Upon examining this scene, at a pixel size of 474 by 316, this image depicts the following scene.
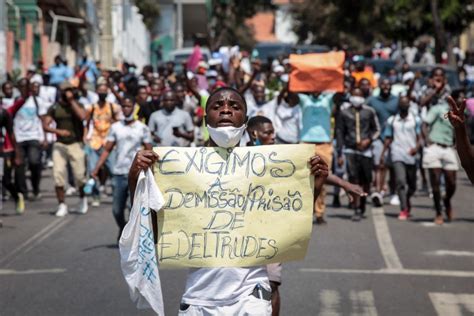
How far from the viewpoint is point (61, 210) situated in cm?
1819

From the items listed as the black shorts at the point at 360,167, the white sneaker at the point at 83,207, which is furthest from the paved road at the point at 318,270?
the black shorts at the point at 360,167

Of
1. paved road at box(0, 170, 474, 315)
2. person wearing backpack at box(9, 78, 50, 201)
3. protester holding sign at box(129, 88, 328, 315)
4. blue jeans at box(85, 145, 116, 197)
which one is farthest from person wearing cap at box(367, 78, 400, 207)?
protester holding sign at box(129, 88, 328, 315)

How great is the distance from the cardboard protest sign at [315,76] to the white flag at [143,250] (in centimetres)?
1073

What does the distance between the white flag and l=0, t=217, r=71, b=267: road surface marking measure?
7080 millimetres

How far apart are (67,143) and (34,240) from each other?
311 cm

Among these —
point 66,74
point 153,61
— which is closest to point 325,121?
point 66,74

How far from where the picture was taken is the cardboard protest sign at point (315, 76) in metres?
17.3

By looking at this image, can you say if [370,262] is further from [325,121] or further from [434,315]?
[325,121]

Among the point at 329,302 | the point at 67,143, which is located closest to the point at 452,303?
the point at 329,302

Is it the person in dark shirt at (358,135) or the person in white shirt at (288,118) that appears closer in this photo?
the person in white shirt at (288,118)

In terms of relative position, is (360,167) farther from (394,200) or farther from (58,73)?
(58,73)

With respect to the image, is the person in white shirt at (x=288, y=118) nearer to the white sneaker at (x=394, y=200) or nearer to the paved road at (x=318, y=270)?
the paved road at (x=318, y=270)

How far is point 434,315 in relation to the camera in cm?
1048

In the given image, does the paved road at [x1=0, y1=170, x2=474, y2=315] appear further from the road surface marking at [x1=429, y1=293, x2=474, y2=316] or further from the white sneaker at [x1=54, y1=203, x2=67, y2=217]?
the white sneaker at [x1=54, y1=203, x2=67, y2=217]
